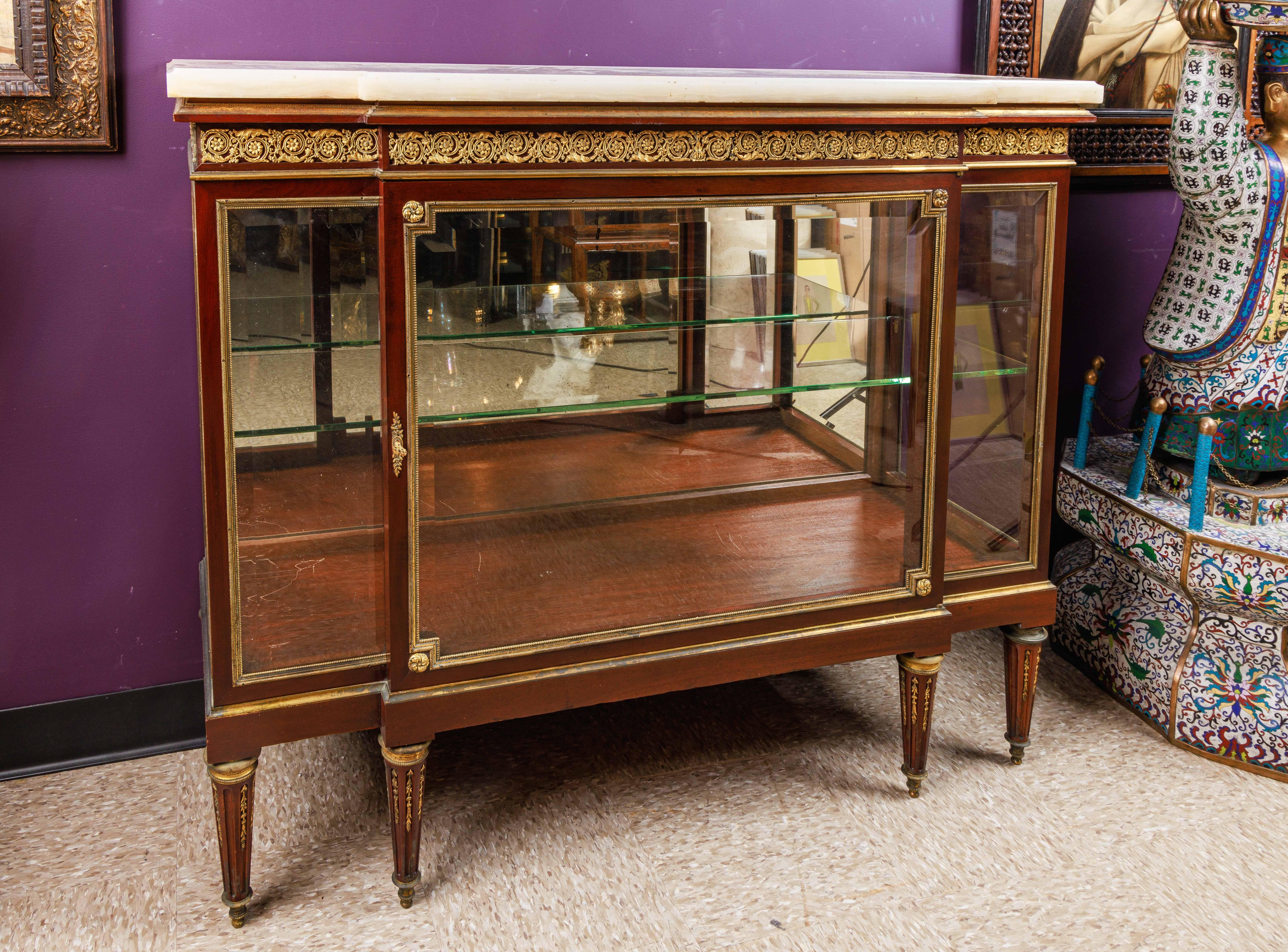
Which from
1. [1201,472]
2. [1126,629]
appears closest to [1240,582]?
[1201,472]

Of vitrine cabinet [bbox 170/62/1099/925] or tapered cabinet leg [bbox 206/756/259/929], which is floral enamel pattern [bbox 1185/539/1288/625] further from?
tapered cabinet leg [bbox 206/756/259/929]

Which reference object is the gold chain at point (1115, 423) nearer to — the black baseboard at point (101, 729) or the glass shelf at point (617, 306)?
the glass shelf at point (617, 306)

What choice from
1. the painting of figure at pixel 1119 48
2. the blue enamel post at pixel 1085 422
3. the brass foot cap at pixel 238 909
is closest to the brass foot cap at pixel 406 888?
the brass foot cap at pixel 238 909

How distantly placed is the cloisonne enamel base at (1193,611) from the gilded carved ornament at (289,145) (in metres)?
1.69

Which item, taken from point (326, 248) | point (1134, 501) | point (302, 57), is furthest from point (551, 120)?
point (1134, 501)

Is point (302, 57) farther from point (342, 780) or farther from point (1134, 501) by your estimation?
point (1134, 501)

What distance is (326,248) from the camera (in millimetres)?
1720

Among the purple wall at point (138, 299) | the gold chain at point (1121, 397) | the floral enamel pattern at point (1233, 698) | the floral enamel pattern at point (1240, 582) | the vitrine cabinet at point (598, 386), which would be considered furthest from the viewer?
the gold chain at point (1121, 397)

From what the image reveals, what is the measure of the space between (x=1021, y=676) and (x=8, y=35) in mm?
2170

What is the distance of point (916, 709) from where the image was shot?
2.24 metres

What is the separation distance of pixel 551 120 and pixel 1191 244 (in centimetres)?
136

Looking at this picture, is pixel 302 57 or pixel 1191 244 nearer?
pixel 302 57

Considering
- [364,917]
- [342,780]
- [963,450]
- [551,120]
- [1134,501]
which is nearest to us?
[551,120]

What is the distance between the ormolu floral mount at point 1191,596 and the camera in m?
2.32
